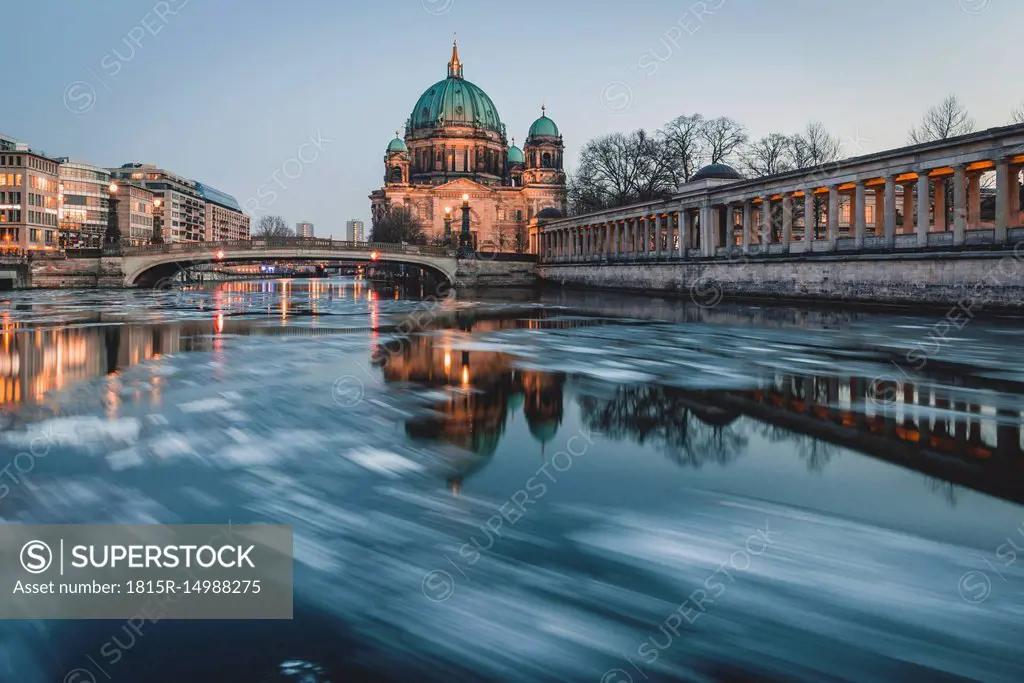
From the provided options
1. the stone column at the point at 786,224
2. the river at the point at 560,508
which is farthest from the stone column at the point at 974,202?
the river at the point at 560,508

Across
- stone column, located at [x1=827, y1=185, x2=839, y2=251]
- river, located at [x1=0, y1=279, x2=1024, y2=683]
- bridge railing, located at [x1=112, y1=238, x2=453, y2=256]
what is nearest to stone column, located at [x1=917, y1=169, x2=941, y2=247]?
stone column, located at [x1=827, y1=185, x2=839, y2=251]

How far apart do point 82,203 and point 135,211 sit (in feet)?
58.1

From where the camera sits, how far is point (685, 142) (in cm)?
7219

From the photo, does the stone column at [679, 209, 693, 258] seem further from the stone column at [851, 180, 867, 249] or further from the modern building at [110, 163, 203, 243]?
the modern building at [110, 163, 203, 243]

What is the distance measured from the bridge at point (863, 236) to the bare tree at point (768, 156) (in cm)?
1023

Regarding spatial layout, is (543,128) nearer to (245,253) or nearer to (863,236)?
(245,253)

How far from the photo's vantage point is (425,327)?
86.2 feet

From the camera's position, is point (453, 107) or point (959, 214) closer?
point (959, 214)

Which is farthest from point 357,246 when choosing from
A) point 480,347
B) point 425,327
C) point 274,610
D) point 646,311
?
point 274,610

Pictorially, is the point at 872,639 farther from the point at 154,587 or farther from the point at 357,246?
the point at 357,246

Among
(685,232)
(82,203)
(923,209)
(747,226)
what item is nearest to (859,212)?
(923,209)

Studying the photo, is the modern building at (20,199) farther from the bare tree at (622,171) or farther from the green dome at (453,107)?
the bare tree at (622,171)

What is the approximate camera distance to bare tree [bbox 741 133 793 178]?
7269cm

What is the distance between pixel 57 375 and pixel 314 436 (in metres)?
7.67
